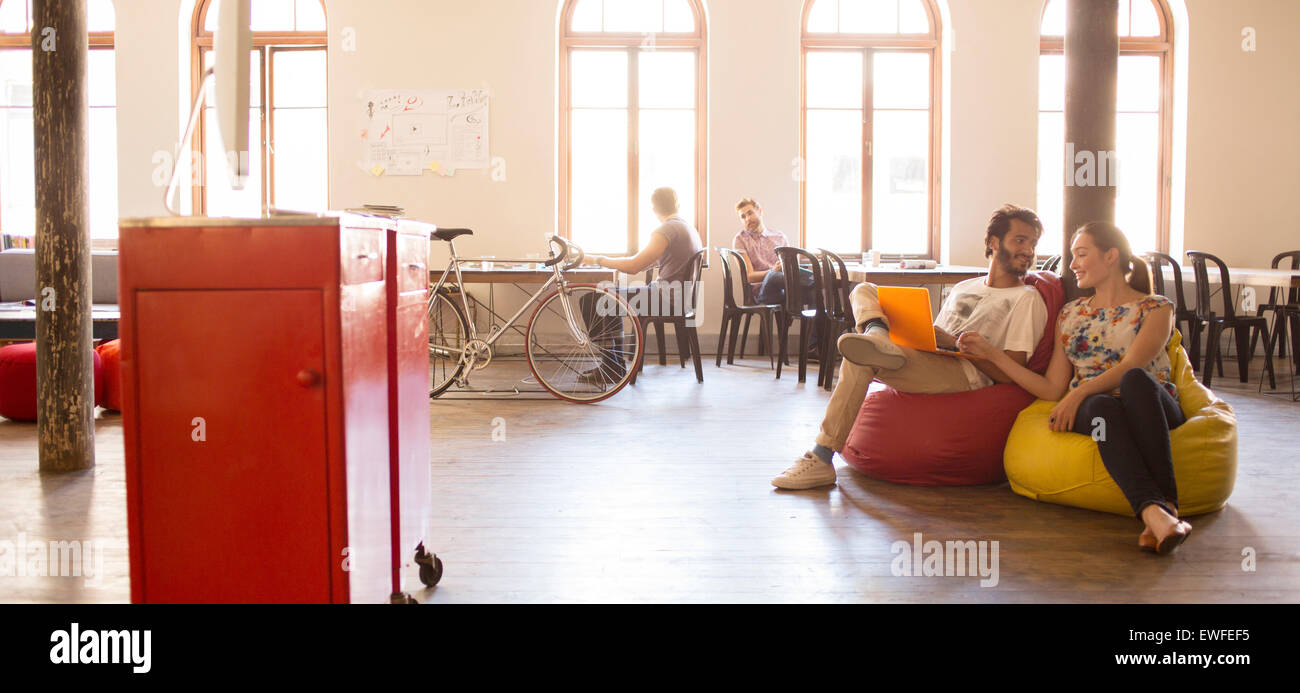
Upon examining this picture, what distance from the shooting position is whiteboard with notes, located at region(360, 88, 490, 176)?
23.9ft

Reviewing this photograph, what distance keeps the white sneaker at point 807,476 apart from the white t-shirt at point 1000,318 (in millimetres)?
551

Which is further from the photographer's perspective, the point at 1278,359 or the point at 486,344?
the point at 1278,359

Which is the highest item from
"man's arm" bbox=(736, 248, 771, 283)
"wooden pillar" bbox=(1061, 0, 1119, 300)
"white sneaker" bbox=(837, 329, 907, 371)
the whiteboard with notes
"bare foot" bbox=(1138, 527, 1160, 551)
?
the whiteboard with notes

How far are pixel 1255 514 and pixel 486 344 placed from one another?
Answer: 11.2 ft

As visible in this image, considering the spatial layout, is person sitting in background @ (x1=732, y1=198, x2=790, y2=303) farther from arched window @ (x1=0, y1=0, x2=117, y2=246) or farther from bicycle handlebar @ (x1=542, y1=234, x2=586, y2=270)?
arched window @ (x1=0, y1=0, x2=117, y2=246)

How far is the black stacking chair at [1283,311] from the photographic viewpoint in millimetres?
5715

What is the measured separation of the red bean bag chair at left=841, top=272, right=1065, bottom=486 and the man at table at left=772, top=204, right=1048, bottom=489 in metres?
0.03

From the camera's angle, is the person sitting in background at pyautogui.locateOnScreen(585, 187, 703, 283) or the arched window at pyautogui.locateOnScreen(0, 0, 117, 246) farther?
the arched window at pyautogui.locateOnScreen(0, 0, 117, 246)

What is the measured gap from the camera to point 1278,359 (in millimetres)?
7000

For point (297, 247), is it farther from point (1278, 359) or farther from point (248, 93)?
point (1278, 359)

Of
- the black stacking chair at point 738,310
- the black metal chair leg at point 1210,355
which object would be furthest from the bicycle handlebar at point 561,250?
the black metal chair leg at point 1210,355

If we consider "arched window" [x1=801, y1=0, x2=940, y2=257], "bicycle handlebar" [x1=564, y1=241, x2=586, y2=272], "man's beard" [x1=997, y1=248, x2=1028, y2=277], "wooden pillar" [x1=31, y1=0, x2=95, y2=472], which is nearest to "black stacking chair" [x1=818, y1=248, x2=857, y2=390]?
"bicycle handlebar" [x1=564, y1=241, x2=586, y2=272]

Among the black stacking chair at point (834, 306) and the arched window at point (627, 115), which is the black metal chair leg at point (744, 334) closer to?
the arched window at point (627, 115)
